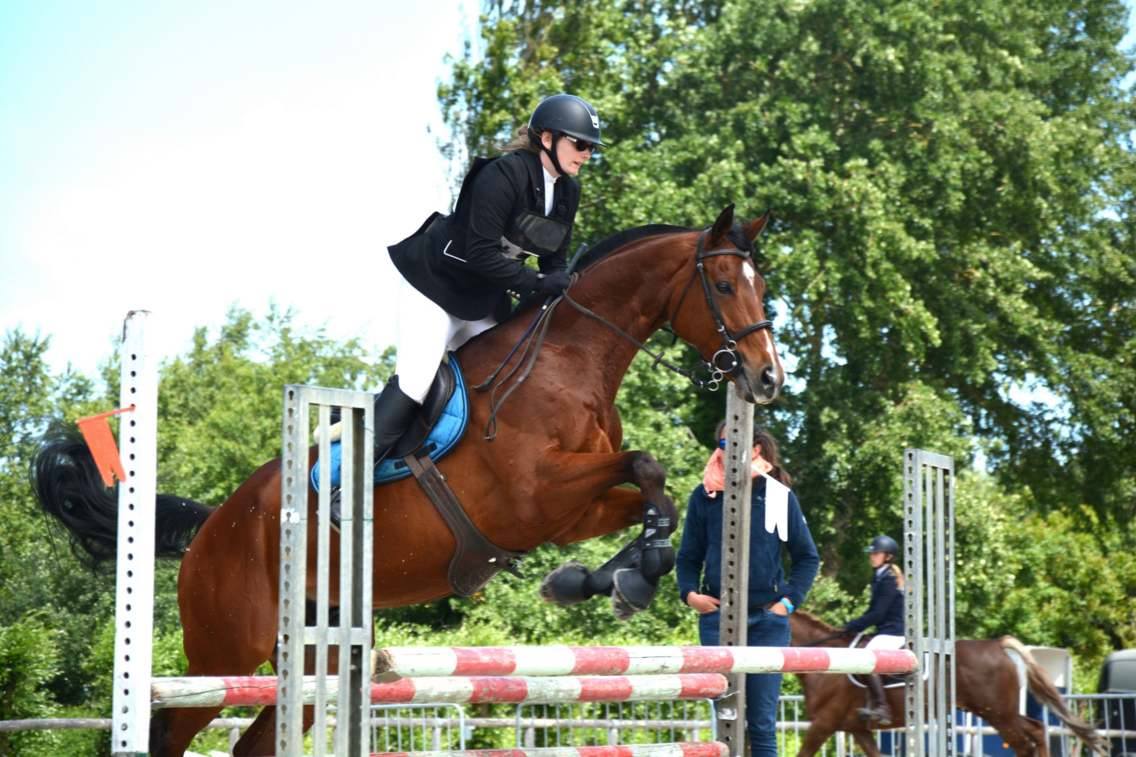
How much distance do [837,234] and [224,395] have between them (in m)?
15.8

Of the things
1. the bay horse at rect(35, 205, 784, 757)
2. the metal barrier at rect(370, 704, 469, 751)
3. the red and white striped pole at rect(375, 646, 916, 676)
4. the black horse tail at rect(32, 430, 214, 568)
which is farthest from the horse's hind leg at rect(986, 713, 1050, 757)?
the black horse tail at rect(32, 430, 214, 568)

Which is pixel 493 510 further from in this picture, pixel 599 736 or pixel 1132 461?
pixel 1132 461

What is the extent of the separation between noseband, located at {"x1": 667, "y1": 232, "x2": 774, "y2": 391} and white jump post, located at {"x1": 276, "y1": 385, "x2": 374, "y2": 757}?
4.65ft

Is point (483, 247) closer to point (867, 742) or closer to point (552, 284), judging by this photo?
point (552, 284)

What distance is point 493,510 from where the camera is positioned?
4.09m

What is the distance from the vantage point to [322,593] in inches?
107

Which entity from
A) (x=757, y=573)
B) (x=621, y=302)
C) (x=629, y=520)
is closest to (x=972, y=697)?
(x=757, y=573)

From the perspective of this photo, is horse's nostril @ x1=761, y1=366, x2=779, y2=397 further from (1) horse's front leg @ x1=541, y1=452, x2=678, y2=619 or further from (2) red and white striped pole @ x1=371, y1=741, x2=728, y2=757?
(2) red and white striped pole @ x1=371, y1=741, x2=728, y2=757

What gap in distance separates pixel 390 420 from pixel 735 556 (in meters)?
1.27

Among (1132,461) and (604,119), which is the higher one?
(604,119)

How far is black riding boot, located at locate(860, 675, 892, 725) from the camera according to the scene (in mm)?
8789

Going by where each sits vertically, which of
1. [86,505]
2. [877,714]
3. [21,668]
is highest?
[86,505]

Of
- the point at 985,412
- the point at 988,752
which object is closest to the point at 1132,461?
the point at 985,412

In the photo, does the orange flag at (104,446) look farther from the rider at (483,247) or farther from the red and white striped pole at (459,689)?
the rider at (483,247)
